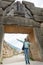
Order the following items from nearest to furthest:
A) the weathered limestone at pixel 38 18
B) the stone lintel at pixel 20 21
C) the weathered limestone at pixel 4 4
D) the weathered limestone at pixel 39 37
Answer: the stone lintel at pixel 20 21, the weathered limestone at pixel 4 4, the weathered limestone at pixel 39 37, the weathered limestone at pixel 38 18

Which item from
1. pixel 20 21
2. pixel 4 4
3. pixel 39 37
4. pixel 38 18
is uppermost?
pixel 4 4

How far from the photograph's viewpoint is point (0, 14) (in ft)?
31.4

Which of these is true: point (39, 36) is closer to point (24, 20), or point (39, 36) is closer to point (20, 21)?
point (24, 20)

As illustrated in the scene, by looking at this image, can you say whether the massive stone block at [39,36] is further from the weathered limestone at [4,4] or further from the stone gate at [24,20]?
the weathered limestone at [4,4]

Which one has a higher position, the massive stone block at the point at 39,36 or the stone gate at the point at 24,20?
the stone gate at the point at 24,20

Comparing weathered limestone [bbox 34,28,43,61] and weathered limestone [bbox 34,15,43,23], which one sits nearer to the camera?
weathered limestone [bbox 34,28,43,61]

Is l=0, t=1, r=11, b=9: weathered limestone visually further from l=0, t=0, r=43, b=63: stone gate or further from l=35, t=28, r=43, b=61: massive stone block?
l=35, t=28, r=43, b=61: massive stone block

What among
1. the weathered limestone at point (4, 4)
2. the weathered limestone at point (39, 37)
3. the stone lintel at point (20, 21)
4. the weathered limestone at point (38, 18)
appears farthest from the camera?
the weathered limestone at point (38, 18)

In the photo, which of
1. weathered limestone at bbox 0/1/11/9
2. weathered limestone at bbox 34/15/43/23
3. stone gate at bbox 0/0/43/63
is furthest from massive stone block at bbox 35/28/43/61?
A: weathered limestone at bbox 0/1/11/9

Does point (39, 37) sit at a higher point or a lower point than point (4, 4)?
lower

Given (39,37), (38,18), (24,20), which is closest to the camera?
(24,20)

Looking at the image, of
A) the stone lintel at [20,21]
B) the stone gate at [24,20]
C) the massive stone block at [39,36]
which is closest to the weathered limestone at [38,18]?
the stone gate at [24,20]

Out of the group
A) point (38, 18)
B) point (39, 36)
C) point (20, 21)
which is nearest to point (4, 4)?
point (20, 21)

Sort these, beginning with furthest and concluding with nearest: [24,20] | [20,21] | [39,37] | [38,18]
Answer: [38,18], [39,37], [24,20], [20,21]
